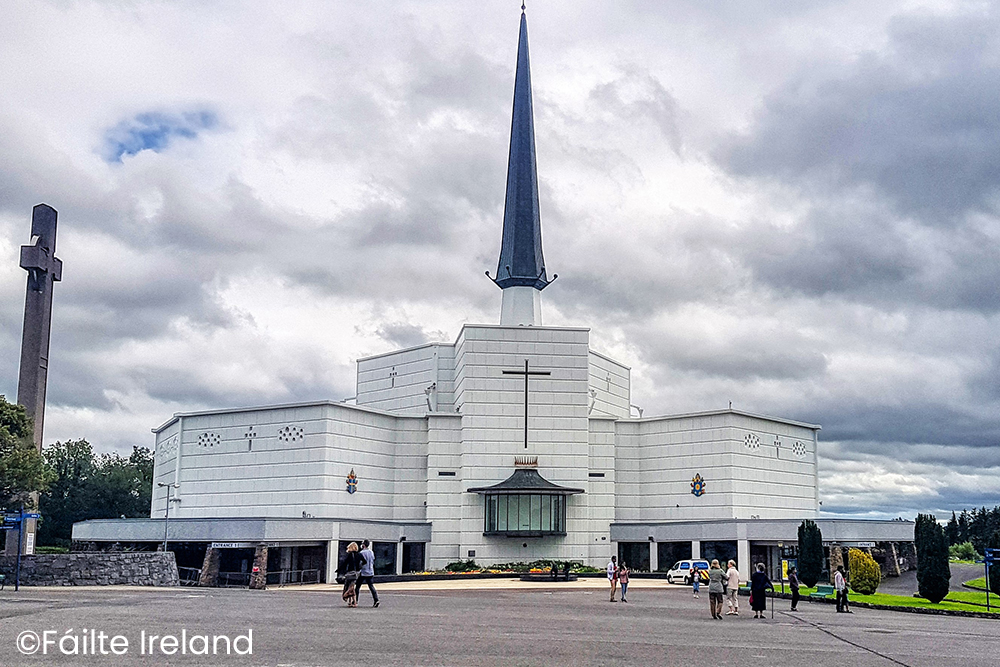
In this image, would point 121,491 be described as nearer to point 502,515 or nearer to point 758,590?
point 502,515

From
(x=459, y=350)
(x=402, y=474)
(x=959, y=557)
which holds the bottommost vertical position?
(x=959, y=557)

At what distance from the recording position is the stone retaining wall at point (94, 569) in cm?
4216

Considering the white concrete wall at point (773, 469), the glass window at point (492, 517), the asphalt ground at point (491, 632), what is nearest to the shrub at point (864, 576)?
the asphalt ground at point (491, 632)

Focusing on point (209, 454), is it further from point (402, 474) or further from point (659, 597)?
point (659, 597)

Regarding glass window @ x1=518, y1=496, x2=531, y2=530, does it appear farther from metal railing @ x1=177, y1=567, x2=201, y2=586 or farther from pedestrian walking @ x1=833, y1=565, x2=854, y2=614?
pedestrian walking @ x1=833, y1=565, x2=854, y2=614

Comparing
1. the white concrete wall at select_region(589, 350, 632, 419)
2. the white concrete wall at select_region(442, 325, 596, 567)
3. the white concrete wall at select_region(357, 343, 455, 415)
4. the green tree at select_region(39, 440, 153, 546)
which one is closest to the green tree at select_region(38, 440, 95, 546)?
the green tree at select_region(39, 440, 153, 546)

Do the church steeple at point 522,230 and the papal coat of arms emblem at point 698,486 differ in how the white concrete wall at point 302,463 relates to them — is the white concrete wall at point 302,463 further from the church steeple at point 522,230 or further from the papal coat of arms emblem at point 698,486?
the papal coat of arms emblem at point 698,486

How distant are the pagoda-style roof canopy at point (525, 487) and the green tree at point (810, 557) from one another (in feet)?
75.0

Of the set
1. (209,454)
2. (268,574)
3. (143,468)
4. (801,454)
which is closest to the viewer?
(268,574)

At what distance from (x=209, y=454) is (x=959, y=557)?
84.3 metres

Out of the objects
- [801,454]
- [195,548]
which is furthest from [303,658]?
[801,454]

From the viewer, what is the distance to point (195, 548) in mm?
59031

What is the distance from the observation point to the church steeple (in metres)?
79.0

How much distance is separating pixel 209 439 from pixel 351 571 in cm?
4480
